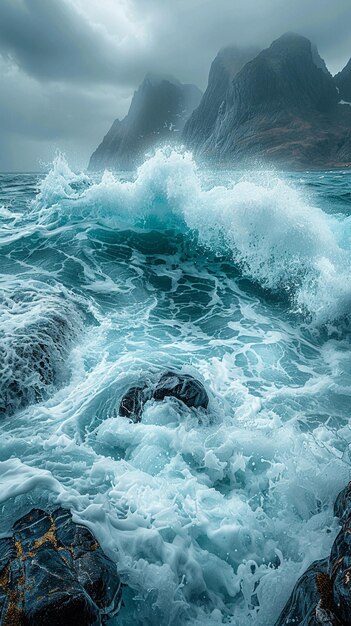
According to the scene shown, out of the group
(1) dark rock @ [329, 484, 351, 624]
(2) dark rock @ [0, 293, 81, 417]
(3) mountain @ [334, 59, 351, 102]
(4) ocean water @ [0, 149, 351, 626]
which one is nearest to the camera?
(1) dark rock @ [329, 484, 351, 624]

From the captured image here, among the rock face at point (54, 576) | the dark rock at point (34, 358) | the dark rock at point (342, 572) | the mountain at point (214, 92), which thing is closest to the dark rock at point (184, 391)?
the dark rock at point (34, 358)

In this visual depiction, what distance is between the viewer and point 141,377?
16.6 feet

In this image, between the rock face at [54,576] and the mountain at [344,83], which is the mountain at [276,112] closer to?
the mountain at [344,83]

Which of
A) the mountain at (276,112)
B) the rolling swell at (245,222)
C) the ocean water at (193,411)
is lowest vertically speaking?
the ocean water at (193,411)

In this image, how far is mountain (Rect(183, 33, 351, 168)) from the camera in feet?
361

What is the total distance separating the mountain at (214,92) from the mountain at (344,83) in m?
45.3

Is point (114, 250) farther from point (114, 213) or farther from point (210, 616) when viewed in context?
point (210, 616)

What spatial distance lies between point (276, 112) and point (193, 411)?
151m

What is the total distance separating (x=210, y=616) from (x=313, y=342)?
5479 millimetres

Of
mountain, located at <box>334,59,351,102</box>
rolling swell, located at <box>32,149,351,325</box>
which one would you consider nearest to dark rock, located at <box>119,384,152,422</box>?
rolling swell, located at <box>32,149,351,325</box>

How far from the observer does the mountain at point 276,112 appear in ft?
361

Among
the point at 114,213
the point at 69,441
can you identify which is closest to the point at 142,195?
the point at 114,213

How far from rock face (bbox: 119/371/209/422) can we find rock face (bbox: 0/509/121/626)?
164cm

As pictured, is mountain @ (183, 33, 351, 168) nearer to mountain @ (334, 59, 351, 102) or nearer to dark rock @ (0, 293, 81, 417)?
mountain @ (334, 59, 351, 102)
